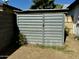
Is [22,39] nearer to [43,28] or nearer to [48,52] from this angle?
[43,28]

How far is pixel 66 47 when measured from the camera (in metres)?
12.6

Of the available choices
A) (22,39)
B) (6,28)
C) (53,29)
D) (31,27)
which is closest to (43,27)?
(53,29)

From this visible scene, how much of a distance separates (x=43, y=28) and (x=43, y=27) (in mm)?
61

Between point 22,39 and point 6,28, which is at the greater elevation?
point 6,28

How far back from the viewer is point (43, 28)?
1320 centimetres

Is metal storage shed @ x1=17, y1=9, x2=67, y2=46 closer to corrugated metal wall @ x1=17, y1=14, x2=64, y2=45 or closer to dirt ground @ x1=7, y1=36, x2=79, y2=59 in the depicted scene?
corrugated metal wall @ x1=17, y1=14, x2=64, y2=45

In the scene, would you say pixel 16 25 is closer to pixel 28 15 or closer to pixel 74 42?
pixel 28 15

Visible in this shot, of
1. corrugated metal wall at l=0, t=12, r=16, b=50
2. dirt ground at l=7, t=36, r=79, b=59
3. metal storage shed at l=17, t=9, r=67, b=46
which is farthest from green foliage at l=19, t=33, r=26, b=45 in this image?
dirt ground at l=7, t=36, r=79, b=59

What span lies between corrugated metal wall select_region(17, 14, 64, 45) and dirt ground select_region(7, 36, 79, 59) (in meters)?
0.74

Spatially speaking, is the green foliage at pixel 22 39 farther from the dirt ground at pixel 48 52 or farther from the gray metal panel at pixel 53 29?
the gray metal panel at pixel 53 29

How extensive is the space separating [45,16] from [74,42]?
2600mm

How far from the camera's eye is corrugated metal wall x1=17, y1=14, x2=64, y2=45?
13.1 meters

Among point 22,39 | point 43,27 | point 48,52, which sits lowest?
point 48,52

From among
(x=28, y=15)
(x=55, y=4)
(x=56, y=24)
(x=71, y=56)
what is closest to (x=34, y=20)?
(x=28, y=15)
